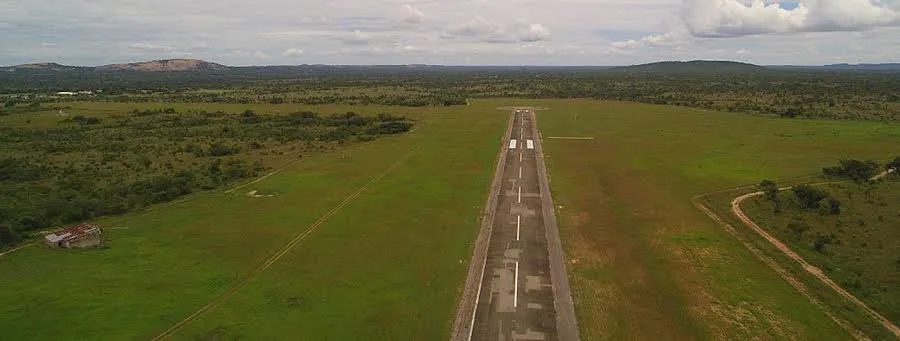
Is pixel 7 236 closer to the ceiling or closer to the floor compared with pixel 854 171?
closer to the floor

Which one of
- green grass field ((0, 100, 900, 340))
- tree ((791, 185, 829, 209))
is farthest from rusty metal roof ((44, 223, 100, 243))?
tree ((791, 185, 829, 209))

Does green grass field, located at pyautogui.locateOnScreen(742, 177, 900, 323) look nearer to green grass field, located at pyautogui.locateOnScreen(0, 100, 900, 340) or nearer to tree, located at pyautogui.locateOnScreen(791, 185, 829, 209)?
tree, located at pyautogui.locateOnScreen(791, 185, 829, 209)

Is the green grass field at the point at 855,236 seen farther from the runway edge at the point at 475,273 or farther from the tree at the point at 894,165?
the runway edge at the point at 475,273

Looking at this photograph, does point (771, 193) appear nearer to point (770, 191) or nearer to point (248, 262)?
point (770, 191)

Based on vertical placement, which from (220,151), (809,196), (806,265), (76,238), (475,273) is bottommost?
(806,265)

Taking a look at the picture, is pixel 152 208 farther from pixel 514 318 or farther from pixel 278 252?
pixel 514 318

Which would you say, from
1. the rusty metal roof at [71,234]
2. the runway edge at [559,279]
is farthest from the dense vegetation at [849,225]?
the rusty metal roof at [71,234]

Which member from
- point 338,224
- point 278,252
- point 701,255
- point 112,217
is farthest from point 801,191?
point 112,217

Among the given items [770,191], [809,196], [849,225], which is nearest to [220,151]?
[770,191]
